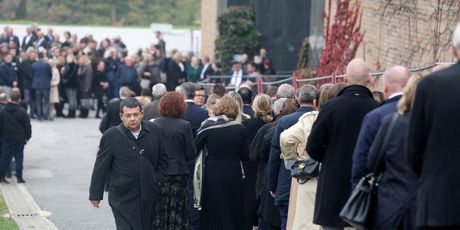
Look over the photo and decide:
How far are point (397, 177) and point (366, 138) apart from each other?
0.47 metres

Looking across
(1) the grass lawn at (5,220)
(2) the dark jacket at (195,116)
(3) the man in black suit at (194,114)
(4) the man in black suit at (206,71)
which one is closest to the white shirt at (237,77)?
(4) the man in black suit at (206,71)

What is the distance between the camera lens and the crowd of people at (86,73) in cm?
3045

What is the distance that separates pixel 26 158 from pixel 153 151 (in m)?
13.1

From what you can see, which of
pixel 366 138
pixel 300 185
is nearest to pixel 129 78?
pixel 300 185

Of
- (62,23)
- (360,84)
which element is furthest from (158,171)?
(62,23)

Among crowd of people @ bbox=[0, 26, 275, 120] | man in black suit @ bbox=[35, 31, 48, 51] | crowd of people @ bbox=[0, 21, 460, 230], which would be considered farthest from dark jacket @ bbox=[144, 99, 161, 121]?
man in black suit @ bbox=[35, 31, 48, 51]

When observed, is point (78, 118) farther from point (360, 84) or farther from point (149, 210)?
point (360, 84)

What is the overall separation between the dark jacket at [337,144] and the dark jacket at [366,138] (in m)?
0.86

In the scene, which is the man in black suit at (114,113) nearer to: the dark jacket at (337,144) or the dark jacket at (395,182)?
the dark jacket at (337,144)

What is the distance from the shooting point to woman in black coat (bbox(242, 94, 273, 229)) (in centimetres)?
1323

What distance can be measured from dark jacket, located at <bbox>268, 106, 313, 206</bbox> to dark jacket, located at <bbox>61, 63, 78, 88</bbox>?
68.4ft

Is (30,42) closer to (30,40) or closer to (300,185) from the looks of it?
(30,40)

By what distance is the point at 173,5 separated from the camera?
200ft

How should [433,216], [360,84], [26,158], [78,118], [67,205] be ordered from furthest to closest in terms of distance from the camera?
[78,118]
[26,158]
[67,205]
[360,84]
[433,216]
